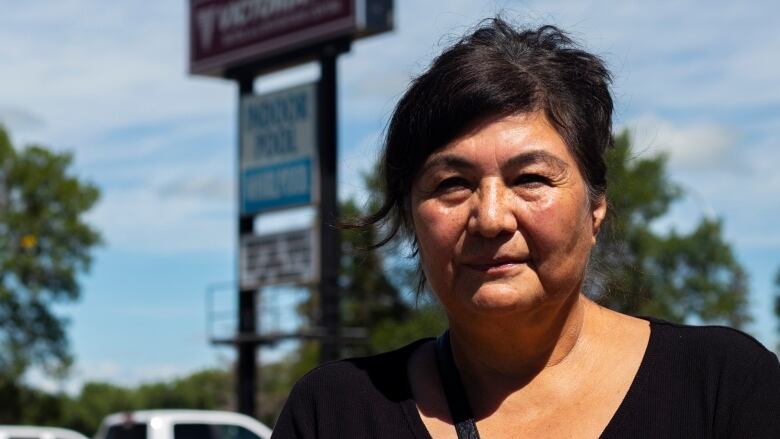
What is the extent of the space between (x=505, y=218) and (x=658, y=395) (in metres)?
0.40

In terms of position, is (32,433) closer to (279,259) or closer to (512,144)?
(279,259)

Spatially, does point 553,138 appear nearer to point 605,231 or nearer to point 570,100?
point 570,100

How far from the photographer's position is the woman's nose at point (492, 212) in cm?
232

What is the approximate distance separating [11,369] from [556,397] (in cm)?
4587

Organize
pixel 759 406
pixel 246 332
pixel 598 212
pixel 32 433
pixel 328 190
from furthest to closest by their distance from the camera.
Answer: pixel 246 332 < pixel 328 190 < pixel 32 433 < pixel 598 212 < pixel 759 406

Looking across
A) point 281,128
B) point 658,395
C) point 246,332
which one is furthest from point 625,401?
point 246,332

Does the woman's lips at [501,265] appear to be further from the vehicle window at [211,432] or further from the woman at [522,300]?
the vehicle window at [211,432]

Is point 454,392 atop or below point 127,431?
atop

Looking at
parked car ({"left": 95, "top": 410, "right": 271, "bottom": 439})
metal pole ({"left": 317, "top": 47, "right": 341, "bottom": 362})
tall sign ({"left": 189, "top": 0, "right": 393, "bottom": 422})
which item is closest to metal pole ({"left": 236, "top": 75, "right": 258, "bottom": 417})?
tall sign ({"left": 189, "top": 0, "right": 393, "bottom": 422})

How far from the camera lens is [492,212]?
7.63 ft

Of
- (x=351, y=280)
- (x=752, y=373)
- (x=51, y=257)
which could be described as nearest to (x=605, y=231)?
(x=752, y=373)

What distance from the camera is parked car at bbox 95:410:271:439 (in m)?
13.7

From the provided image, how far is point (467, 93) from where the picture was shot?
2.41 meters

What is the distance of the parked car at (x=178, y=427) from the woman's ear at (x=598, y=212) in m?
11.4
